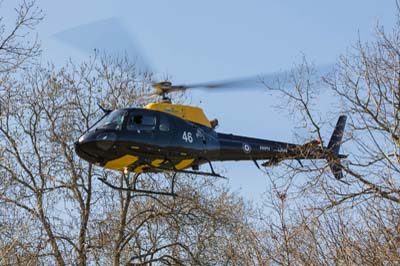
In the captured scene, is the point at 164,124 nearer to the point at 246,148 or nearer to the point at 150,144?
the point at 150,144

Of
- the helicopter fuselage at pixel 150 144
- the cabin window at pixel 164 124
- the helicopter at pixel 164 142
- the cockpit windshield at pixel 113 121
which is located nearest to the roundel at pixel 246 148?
the helicopter at pixel 164 142

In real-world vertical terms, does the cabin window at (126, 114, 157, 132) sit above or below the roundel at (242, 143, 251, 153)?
below

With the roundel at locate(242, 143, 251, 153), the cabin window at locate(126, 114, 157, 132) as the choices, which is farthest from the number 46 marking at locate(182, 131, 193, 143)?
the roundel at locate(242, 143, 251, 153)

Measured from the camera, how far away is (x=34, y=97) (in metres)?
20.1

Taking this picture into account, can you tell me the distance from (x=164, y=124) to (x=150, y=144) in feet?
1.89

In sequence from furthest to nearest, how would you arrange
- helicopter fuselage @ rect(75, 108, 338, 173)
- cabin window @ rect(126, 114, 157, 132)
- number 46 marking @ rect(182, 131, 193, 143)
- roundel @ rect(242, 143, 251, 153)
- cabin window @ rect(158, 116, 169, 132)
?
roundel @ rect(242, 143, 251, 153) < number 46 marking @ rect(182, 131, 193, 143) < cabin window @ rect(158, 116, 169, 132) < cabin window @ rect(126, 114, 157, 132) < helicopter fuselage @ rect(75, 108, 338, 173)

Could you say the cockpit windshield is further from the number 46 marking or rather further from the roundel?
the roundel

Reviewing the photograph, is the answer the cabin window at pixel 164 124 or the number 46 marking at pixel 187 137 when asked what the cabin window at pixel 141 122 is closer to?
the cabin window at pixel 164 124

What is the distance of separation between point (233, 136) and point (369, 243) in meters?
6.95

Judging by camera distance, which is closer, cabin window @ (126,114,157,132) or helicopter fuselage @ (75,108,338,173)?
helicopter fuselage @ (75,108,338,173)

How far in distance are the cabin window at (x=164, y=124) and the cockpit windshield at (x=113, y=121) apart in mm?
813

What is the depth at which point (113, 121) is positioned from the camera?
12.7 m

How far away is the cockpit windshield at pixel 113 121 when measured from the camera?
41.3 ft

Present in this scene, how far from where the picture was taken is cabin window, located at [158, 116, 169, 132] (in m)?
13.1
